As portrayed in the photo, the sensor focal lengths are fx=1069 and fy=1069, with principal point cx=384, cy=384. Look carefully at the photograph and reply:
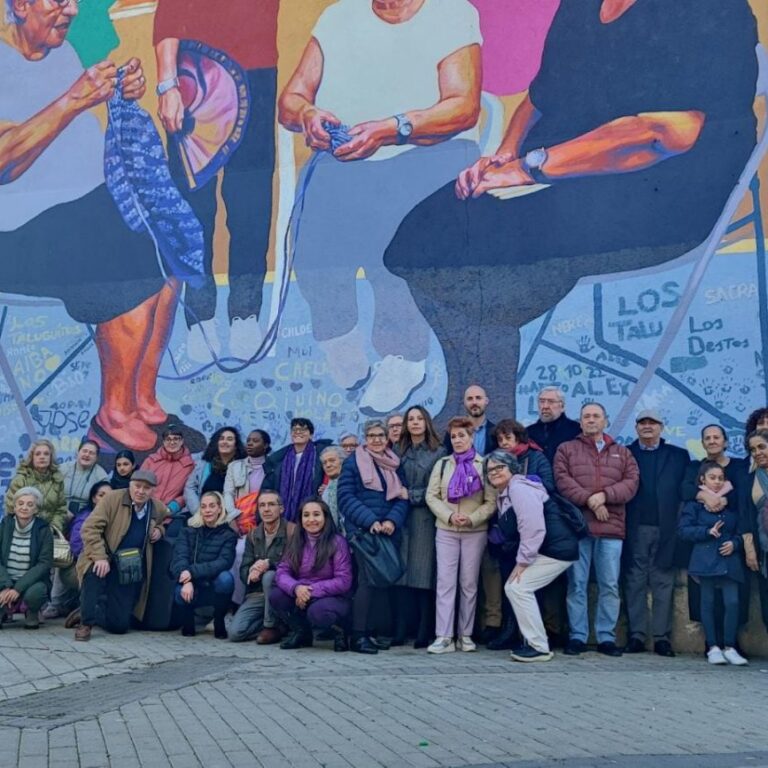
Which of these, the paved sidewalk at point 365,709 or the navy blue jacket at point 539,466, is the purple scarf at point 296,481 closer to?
the paved sidewalk at point 365,709

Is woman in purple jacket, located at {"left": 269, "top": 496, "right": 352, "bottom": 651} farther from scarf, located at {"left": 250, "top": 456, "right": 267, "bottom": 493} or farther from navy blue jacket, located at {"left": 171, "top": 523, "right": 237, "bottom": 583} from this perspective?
scarf, located at {"left": 250, "top": 456, "right": 267, "bottom": 493}

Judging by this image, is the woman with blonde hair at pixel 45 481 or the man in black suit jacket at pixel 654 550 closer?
the man in black suit jacket at pixel 654 550

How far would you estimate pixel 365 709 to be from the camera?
19.1 ft

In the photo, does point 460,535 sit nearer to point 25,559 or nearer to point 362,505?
point 362,505

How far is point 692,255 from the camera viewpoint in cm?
1026

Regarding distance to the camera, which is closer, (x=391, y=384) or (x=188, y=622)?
(x=188, y=622)

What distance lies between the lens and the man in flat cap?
870 cm

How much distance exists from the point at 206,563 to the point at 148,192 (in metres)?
5.44

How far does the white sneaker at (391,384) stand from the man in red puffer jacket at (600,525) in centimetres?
312

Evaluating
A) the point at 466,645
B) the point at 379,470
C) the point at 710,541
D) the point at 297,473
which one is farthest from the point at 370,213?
the point at 710,541

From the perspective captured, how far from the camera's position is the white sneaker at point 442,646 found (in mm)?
7953

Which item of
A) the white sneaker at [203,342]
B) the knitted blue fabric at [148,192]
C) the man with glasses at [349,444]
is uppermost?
the knitted blue fabric at [148,192]

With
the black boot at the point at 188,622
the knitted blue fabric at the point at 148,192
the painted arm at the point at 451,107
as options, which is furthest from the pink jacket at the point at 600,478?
the knitted blue fabric at the point at 148,192

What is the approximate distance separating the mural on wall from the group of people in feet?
7.07
